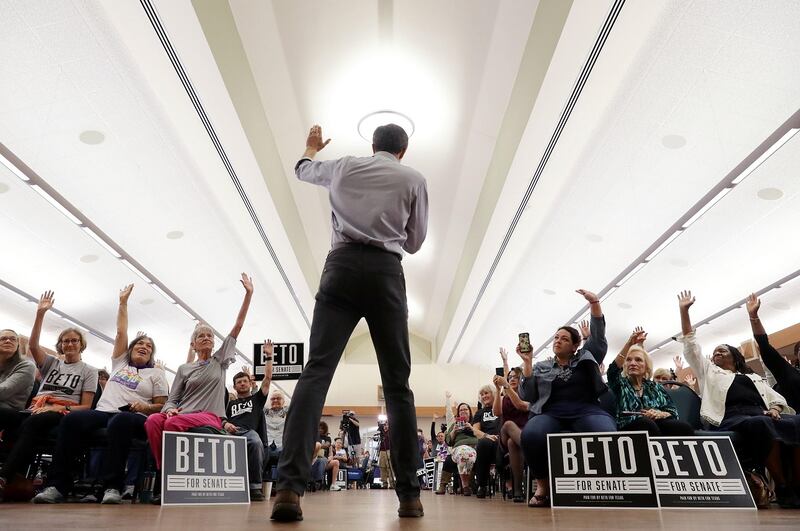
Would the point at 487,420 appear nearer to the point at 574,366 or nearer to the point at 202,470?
the point at 574,366

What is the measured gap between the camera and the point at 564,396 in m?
2.90

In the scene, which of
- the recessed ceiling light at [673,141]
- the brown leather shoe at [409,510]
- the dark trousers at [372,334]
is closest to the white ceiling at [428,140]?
the recessed ceiling light at [673,141]

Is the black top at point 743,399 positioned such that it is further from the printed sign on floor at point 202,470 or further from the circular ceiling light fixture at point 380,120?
the circular ceiling light fixture at point 380,120

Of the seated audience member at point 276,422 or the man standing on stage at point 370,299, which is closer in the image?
the man standing on stage at point 370,299

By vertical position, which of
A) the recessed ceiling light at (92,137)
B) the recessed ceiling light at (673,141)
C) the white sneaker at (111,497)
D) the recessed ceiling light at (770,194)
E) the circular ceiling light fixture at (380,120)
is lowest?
the white sneaker at (111,497)

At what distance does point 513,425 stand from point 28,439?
9.47ft

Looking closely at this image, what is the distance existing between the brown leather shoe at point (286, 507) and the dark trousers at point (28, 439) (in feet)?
7.26

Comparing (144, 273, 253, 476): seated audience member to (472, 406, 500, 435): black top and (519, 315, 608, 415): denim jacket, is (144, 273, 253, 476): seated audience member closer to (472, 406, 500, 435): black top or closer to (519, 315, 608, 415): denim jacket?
(519, 315, 608, 415): denim jacket

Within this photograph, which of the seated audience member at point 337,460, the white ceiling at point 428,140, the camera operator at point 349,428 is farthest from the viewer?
the camera operator at point 349,428

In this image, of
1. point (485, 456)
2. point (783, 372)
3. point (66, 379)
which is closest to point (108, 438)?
point (66, 379)

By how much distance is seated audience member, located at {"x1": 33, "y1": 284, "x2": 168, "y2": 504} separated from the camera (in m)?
2.79

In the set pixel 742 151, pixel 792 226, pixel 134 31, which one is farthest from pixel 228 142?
pixel 792 226

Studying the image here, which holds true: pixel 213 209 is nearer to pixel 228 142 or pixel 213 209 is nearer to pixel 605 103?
pixel 228 142

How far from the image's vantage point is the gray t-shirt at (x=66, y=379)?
3.30m
